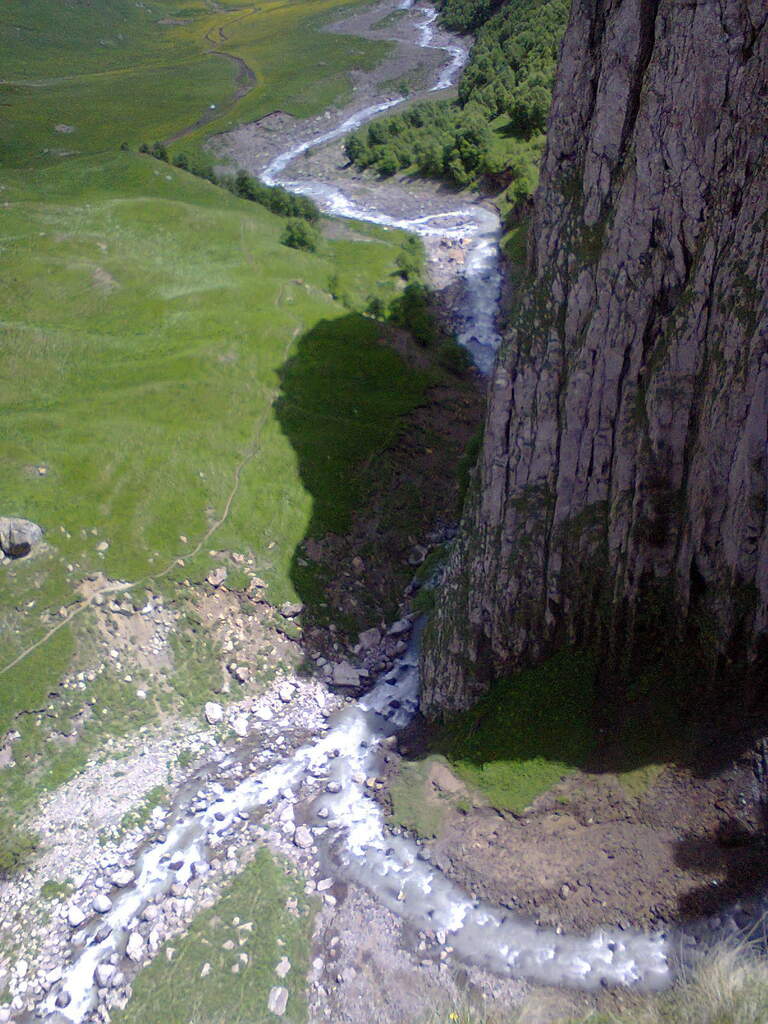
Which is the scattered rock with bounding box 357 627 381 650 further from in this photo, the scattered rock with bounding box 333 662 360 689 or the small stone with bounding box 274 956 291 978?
the small stone with bounding box 274 956 291 978

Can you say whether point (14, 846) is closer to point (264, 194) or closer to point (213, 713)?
point (213, 713)

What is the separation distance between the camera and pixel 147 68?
122750 mm

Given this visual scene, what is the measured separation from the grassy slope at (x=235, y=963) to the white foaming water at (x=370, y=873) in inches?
72.6

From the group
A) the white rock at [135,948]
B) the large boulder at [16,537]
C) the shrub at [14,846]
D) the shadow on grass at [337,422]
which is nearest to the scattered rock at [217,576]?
the shadow on grass at [337,422]

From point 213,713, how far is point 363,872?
10.7 metres

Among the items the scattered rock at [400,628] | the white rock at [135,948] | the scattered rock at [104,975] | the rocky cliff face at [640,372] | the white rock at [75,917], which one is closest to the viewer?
the rocky cliff face at [640,372]

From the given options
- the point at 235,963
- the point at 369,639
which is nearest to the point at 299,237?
the point at 369,639

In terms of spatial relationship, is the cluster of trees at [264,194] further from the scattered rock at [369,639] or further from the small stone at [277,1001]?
the small stone at [277,1001]

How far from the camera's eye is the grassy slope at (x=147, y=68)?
99.7 meters

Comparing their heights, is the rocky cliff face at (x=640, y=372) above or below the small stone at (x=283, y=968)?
above

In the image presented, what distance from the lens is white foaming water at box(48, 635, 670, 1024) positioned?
23.7 meters

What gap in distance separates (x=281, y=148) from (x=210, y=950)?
333ft

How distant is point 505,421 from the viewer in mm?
27828

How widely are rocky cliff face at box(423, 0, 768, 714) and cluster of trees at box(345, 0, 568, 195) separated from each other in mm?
51510
